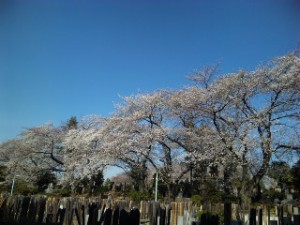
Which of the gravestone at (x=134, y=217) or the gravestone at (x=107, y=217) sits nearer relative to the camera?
the gravestone at (x=134, y=217)

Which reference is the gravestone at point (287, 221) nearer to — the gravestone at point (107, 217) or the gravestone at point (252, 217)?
the gravestone at point (252, 217)

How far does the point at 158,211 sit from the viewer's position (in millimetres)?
9891

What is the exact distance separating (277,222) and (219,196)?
15.5m

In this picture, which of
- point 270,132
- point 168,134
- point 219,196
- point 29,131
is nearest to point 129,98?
point 168,134

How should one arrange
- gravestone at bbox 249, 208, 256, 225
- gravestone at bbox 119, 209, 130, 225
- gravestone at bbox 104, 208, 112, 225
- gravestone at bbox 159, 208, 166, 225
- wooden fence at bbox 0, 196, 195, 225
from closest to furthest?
gravestone at bbox 119, 209, 130, 225 → gravestone at bbox 104, 208, 112, 225 → gravestone at bbox 249, 208, 256, 225 → wooden fence at bbox 0, 196, 195, 225 → gravestone at bbox 159, 208, 166, 225

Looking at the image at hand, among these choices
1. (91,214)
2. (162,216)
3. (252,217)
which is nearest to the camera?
(252,217)

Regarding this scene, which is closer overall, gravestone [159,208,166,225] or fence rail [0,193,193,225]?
fence rail [0,193,193,225]

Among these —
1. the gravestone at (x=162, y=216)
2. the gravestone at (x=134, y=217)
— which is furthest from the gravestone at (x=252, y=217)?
the gravestone at (x=134, y=217)

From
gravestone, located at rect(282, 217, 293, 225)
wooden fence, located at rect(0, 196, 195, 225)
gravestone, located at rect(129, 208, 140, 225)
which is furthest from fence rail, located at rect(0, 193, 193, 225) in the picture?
gravestone, located at rect(282, 217, 293, 225)

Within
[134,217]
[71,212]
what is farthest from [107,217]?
[71,212]

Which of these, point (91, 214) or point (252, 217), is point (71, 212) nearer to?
point (91, 214)

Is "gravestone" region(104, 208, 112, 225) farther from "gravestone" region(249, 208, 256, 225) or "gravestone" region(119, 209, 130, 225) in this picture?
"gravestone" region(249, 208, 256, 225)

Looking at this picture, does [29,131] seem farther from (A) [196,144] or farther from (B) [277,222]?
(B) [277,222]

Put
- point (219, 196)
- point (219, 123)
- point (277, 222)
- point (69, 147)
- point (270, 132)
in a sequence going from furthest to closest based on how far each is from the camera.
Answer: point (69, 147), point (219, 196), point (219, 123), point (270, 132), point (277, 222)
